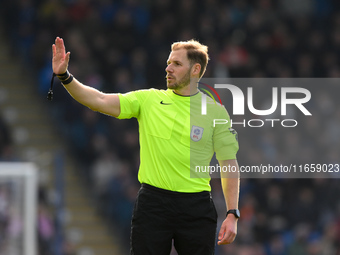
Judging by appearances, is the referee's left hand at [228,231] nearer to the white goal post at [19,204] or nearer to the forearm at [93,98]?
the forearm at [93,98]

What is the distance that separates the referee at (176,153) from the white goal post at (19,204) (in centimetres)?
395

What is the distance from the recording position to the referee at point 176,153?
4.54 meters

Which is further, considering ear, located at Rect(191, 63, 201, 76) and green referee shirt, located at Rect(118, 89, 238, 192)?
ear, located at Rect(191, 63, 201, 76)

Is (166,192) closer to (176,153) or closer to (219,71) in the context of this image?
(176,153)

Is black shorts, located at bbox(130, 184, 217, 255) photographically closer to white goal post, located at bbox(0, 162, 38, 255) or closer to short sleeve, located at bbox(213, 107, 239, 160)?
short sleeve, located at bbox(213, 107, 239, 160)

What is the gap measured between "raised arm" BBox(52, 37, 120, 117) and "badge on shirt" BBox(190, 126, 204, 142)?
485mm

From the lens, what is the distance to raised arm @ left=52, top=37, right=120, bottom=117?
14.5 ft

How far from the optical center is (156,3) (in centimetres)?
1347

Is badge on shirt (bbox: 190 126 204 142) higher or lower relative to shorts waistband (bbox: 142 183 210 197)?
higher

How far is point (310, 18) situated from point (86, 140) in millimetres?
5208

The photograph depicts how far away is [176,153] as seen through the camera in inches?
181

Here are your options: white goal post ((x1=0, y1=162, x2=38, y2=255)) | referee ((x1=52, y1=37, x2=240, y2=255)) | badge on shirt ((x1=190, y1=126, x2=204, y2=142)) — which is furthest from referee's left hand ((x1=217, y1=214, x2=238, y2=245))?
white goal post ((x1=0, y1=162, x2=38, y2=255))
